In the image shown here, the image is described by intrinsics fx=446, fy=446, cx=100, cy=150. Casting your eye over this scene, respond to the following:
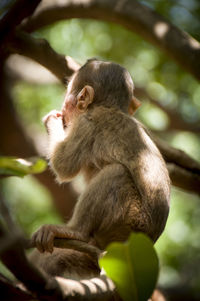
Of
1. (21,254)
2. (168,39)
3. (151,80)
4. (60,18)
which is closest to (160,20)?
(168,39)

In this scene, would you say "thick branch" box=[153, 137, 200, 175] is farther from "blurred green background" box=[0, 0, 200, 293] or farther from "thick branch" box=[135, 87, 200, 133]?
"blurred green background" box=[0, 0, 200, 293]

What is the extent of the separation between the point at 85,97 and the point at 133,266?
2573mm

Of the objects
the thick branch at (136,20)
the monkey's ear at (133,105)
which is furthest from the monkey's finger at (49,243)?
the thick branch at (136,20)

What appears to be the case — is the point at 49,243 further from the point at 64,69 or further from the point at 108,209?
the point at 64,69

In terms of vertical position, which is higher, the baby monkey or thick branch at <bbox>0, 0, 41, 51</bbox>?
thick branch at <bbox>0, 0, 41, 51</bbox>

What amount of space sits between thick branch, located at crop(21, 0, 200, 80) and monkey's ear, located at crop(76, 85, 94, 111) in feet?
5.97

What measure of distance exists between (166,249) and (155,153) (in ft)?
19.1

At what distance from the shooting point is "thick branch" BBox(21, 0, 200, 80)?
5750 millimetres

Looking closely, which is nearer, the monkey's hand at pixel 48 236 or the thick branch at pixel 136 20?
the monkey's hand at pixel 48 236

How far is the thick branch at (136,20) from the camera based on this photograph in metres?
5.75

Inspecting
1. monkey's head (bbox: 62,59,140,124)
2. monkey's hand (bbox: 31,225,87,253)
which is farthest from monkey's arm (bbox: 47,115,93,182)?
monkey's hand (bbox: 31,225,87,253)

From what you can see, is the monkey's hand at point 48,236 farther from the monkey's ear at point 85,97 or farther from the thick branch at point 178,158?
the thick branch at point 178,158

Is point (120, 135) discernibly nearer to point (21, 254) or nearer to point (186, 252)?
point (21, 254)

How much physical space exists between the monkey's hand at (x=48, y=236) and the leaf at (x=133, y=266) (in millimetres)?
1202
